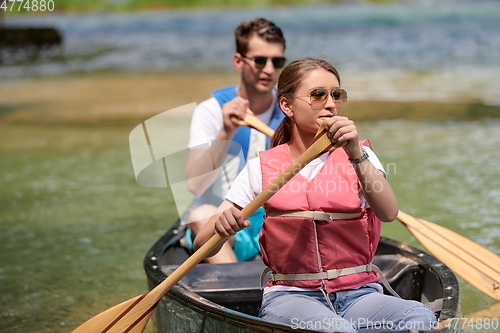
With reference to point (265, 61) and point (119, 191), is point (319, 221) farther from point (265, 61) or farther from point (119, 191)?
point (119, 191)

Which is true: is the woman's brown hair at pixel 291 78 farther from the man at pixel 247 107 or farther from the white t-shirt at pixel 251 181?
the man at pixel 247 107

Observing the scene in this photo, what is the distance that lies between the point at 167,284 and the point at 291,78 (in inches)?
34.9

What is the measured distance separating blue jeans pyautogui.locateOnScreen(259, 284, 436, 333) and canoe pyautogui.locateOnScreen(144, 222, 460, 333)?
285mm

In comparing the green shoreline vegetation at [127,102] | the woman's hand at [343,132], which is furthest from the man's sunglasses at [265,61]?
the green shoreline vegetation at [127,102]

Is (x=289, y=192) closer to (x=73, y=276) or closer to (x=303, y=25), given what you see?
(x=73, y=276)

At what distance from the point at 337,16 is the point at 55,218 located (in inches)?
1315

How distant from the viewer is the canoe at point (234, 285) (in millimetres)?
2762

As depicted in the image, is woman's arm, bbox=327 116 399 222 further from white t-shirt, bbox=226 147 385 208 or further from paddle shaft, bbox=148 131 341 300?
white t-shirt, bbox=226 147 385 208

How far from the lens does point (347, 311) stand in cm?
241

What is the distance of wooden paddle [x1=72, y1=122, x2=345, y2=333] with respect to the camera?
2.37 meters

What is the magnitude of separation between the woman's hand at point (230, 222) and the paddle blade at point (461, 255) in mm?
1452

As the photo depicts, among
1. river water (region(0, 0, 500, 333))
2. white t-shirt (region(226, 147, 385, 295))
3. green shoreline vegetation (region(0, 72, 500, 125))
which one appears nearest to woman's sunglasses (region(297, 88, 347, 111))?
white t-shirt (region(226, 147, 385, 295))

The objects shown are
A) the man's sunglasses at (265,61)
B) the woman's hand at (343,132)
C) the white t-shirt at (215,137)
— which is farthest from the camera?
the man's sunglasses at (265,61)

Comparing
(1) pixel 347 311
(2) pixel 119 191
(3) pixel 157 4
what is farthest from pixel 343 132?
(3) pixel 157 4
